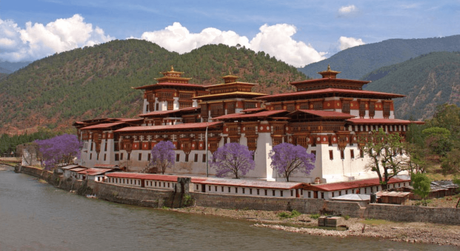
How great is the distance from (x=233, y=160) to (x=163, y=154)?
14524mm

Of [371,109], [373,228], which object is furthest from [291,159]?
[371,109]

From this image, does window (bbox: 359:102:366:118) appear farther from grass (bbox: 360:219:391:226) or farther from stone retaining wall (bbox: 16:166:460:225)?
grass (bbox: 360:219:391:226)

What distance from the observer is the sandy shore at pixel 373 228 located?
140 ft

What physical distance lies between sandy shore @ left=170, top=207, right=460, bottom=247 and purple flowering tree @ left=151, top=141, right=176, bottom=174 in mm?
22033

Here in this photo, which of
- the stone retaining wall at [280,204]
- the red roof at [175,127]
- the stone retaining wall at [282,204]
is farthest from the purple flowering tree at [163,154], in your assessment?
the stone retaining wall at [280,204]

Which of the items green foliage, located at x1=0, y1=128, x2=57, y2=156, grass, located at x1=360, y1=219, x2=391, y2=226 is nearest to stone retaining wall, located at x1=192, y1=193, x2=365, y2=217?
grass, located at x1=360, y1=219, x2=391, y2=226

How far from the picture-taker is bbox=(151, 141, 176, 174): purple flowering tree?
242ft

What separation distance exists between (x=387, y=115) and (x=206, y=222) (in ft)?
116

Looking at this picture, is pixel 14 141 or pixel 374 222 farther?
pixel 14 141

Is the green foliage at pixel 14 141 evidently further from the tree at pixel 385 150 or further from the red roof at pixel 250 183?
the tree at pixel 385 150

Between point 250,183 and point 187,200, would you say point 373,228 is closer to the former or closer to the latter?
point 250,183

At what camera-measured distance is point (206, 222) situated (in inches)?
2088

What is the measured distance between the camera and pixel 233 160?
63.0m

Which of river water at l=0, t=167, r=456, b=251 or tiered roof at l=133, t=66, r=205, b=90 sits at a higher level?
tiered roof at l=133, t=66, r=205, b=90
